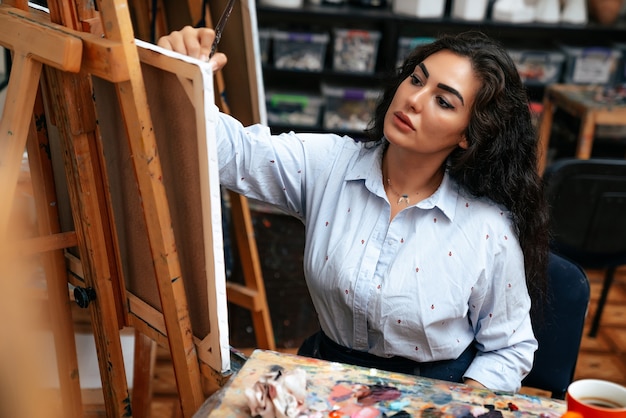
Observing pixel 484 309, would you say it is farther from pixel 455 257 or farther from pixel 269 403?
pixel 269 403

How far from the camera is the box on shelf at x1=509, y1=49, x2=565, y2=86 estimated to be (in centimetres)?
369

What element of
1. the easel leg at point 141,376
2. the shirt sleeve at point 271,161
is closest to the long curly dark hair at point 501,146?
the shirt sleeve at point 271,161

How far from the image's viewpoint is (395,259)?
1.36m

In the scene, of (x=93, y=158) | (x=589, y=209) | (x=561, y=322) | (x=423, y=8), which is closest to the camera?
(x=93, y=158)

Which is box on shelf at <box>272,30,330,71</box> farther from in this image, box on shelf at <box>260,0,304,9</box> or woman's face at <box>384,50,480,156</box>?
woman's face at <box>384,50,480,156</box>

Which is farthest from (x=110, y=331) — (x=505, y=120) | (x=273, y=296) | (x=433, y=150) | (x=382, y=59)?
(x=382, y=59)

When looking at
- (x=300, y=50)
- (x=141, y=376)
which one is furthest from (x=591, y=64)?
(x=141, y=376)

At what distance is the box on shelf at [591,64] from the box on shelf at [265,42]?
1476 millimetres

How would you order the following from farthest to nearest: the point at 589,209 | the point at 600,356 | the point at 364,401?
1. the point at 600,356
2. the point at 589,209
3. the point at 364,401

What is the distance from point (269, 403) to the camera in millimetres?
1004

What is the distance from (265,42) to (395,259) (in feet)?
8.13

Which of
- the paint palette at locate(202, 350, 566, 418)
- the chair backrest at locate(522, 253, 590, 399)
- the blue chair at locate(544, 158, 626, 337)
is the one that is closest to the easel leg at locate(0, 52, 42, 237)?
the paint palette at locate(202, 350, 566, 418)

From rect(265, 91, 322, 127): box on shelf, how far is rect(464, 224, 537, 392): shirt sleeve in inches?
95.9

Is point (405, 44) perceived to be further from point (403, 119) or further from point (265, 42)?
point (403, 119)
